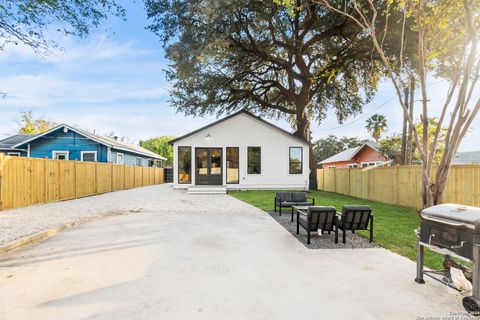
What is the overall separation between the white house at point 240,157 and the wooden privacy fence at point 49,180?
453cm

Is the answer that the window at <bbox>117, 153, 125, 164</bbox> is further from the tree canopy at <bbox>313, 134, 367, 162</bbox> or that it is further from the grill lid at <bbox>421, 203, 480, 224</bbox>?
the tree canopy at <bbox>313, 134, 367, 162</bbox>

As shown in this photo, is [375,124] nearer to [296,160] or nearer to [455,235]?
[296,160]

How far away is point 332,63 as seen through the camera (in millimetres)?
17469

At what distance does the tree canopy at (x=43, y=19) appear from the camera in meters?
5.50

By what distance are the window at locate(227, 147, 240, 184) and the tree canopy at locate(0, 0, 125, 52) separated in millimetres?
11959

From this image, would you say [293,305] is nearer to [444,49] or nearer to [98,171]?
[444,49]

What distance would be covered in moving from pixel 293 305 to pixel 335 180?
18.0 metres

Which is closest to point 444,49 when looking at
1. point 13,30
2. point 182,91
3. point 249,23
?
point 13,30

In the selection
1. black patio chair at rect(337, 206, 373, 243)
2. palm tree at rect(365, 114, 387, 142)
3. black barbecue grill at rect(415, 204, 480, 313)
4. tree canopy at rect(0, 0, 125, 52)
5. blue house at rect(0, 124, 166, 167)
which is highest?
palm tree at rect(365, 114, 387, 142)

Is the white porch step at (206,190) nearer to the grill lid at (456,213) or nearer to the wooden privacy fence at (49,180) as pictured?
the wooden privacy fence at (49,180)

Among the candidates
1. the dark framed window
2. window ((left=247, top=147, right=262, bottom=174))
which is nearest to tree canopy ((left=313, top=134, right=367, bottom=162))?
A: window ((left=247, top=147, right=262, bottom=174))

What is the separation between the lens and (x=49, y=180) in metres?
11.5

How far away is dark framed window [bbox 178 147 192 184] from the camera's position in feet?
58.0

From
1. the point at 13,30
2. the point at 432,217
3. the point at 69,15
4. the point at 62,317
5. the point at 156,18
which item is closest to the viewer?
the point at 62,317
